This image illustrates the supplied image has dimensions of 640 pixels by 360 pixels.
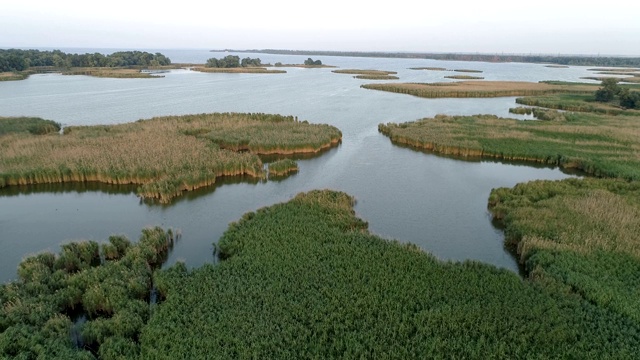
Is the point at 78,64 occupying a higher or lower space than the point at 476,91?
higher

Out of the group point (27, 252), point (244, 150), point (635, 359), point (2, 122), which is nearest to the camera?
point (635, 359)

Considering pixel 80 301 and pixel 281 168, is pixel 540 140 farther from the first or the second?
pixel 80 301

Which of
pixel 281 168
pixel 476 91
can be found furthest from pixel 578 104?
pixel 281 168

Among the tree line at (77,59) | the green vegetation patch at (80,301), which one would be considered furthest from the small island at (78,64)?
the green vegetation patch at (80,301)

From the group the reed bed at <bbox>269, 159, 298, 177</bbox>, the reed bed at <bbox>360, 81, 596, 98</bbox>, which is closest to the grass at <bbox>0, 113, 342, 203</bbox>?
the reed bed at <bbox>269, 159, 298, 177</bbox>

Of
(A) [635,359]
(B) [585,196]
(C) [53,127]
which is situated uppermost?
(C) [53,127]

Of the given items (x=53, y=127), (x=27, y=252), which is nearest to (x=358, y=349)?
(x=27, y=252)

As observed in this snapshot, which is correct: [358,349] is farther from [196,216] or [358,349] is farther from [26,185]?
[26,185]
